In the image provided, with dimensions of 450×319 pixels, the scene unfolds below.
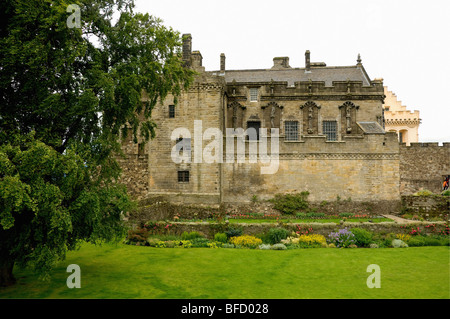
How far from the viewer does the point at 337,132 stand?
33.4m

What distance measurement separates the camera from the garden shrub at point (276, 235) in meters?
18.8

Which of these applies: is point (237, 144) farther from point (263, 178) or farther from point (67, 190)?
point (67, 190)

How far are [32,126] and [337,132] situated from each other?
2850 centimetres

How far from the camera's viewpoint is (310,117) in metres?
33.2

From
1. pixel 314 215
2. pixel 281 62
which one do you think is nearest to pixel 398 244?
pixel 314 215

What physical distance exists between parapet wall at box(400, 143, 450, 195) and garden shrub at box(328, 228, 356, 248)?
18.2 m

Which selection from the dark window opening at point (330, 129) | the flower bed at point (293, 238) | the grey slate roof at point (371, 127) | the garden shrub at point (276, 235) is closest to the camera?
the flower bed at point (293, 238)

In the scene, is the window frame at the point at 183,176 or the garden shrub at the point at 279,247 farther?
the window frame at the point at 183,176

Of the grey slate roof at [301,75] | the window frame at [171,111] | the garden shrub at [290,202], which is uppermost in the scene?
the grey slate roof at [301,75]

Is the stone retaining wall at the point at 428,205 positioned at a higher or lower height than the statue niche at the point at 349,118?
lower

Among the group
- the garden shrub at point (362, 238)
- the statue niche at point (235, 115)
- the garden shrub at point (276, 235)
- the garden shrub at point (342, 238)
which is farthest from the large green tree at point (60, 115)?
the statue niche at point (235, 115)

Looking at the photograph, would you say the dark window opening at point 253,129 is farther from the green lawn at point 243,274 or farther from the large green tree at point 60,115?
the large green tree at point 60,115

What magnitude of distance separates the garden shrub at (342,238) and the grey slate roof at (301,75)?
20339 millimetres

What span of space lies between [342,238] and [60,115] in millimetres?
15162
